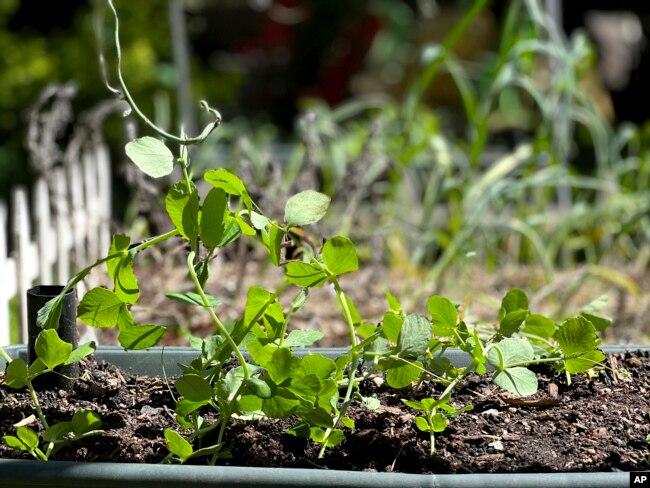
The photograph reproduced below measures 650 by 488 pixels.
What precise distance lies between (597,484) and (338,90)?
19.3 feet

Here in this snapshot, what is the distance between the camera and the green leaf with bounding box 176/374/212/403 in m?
1.00

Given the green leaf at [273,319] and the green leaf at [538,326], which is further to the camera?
the green leaf at [538,326]

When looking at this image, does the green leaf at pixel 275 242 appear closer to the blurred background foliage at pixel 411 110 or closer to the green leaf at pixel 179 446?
the green leaf at pixel 179 446

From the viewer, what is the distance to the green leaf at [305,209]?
1035 millimetres

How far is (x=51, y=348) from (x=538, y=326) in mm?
595

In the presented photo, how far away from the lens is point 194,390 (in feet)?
3.29

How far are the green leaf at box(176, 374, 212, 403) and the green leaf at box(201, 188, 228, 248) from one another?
147 millimetres

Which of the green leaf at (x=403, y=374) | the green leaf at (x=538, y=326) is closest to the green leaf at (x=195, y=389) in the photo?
the green leaf at (x=403, y=374)

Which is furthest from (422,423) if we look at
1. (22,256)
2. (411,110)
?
(411,110)

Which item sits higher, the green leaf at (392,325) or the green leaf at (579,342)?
the green leaf at (392,325)

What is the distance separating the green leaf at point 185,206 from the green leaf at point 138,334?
13 cm

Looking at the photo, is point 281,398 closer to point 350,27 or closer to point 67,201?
point 67,201

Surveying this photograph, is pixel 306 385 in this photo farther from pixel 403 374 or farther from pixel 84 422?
pixel 84 422

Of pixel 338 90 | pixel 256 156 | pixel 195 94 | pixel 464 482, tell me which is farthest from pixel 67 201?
pixel 338 90
